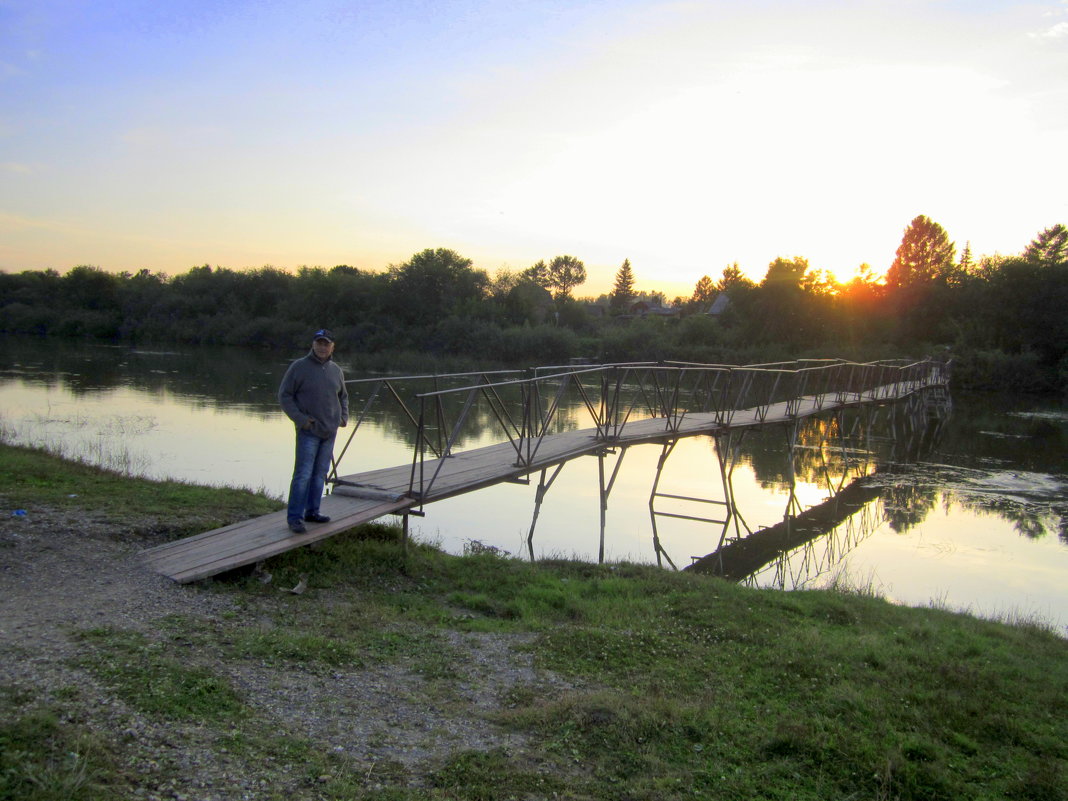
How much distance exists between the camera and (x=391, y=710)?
178 inches

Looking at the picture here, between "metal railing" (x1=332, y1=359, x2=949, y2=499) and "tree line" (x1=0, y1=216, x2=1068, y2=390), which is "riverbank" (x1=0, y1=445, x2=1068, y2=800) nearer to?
"metal railing" (x1=332, y1=359, x2=949, y2=499)

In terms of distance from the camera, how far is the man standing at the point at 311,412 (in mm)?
6723

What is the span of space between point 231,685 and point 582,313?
66318 millimetres

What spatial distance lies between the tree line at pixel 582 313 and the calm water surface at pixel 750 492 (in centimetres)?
1821

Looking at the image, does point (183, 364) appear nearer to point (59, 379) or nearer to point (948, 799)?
point (59, 379)

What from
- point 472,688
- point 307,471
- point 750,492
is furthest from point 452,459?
point 750,492

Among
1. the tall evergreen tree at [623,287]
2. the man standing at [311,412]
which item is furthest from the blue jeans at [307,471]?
the tall evergreen tree at [623,287]

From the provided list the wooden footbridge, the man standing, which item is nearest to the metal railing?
the wooden footbridge

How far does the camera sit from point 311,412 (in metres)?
6.75

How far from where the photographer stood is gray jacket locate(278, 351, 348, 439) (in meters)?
6.71

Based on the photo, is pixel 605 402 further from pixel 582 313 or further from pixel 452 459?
pixel 582 313

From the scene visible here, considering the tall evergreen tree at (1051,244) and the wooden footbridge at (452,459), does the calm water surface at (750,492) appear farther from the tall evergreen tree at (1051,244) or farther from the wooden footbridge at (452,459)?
the tall evergreen tree at (1051,244)

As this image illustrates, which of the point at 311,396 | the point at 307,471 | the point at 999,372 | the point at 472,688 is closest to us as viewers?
the point at 472,688

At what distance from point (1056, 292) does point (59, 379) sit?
170 feet
